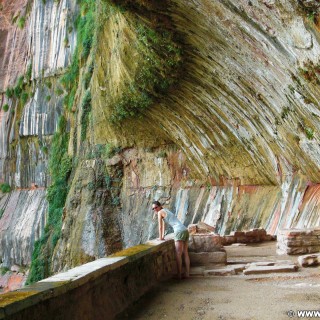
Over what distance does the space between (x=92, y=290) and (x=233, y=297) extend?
2331mm

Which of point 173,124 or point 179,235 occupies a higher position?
point 173,124

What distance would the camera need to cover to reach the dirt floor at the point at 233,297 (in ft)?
19.7

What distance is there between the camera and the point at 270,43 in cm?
963

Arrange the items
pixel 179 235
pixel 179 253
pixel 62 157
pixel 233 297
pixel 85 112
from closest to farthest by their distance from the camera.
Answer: pixel 233 297
pixel 179 253
pixel 179 235
pixel 85 112
pixel 62 157

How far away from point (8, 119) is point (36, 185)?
5.69m

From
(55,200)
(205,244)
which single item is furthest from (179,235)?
(55,200)

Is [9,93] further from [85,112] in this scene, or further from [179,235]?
[179,235]

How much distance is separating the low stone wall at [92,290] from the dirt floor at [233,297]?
0.23m

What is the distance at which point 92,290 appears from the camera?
544 cm

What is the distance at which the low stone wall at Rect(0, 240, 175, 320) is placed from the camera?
4.25 metres

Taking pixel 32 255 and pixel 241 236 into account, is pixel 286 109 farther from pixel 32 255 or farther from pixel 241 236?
pixel 32 255

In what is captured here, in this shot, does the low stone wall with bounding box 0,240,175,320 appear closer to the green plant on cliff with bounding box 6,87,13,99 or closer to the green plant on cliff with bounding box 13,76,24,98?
the green plant on cliff with bounding box 13,76,24,98

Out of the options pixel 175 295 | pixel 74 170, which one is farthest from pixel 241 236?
pixel 74 170

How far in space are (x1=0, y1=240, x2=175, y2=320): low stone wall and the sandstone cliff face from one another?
466 cm
